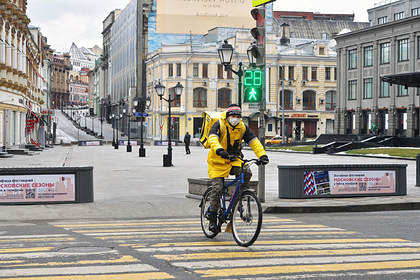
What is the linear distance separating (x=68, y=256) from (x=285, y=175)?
7.28 m

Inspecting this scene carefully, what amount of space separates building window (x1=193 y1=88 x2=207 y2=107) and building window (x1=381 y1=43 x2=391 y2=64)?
2971 centimetres

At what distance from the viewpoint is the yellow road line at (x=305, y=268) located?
659cm

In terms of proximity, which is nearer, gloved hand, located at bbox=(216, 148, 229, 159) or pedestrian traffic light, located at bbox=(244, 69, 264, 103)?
gloved hand, located at bbox=(216, 148, 229, 159)

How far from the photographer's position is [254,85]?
13.4 metres

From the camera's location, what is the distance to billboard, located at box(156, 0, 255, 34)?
90625 millimetres

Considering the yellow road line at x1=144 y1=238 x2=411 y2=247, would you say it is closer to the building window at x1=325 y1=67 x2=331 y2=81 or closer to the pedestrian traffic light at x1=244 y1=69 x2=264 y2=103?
the pedestrian traffic light at x1=244 y1=69 x2=264 y2=103

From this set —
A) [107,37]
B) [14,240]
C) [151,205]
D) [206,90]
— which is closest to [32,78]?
[206,90]

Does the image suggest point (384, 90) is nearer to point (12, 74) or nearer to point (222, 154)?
point (12, 74)

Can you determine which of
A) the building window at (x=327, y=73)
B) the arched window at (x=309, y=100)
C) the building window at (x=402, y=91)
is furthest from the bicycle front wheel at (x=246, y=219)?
the building window at (x=327, y=73)

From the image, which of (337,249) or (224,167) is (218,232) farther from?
(337,249)

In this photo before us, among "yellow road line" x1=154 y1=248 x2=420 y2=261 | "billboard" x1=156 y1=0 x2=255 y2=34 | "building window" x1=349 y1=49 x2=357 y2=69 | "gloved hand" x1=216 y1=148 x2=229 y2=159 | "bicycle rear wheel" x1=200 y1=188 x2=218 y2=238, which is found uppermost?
"billboard" x1=156 y1=0 x2=255 y2=34

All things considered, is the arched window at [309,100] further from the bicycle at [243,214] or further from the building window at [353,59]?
the bicycle at [243,214]

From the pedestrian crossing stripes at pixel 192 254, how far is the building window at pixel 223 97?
75.4 metres

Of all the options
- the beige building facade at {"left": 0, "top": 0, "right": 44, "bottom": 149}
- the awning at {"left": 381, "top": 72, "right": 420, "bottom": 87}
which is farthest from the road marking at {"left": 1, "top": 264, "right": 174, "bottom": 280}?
the beige building facade at {"left": 0, "top": 0, "right": 44, "bottom": 149}
